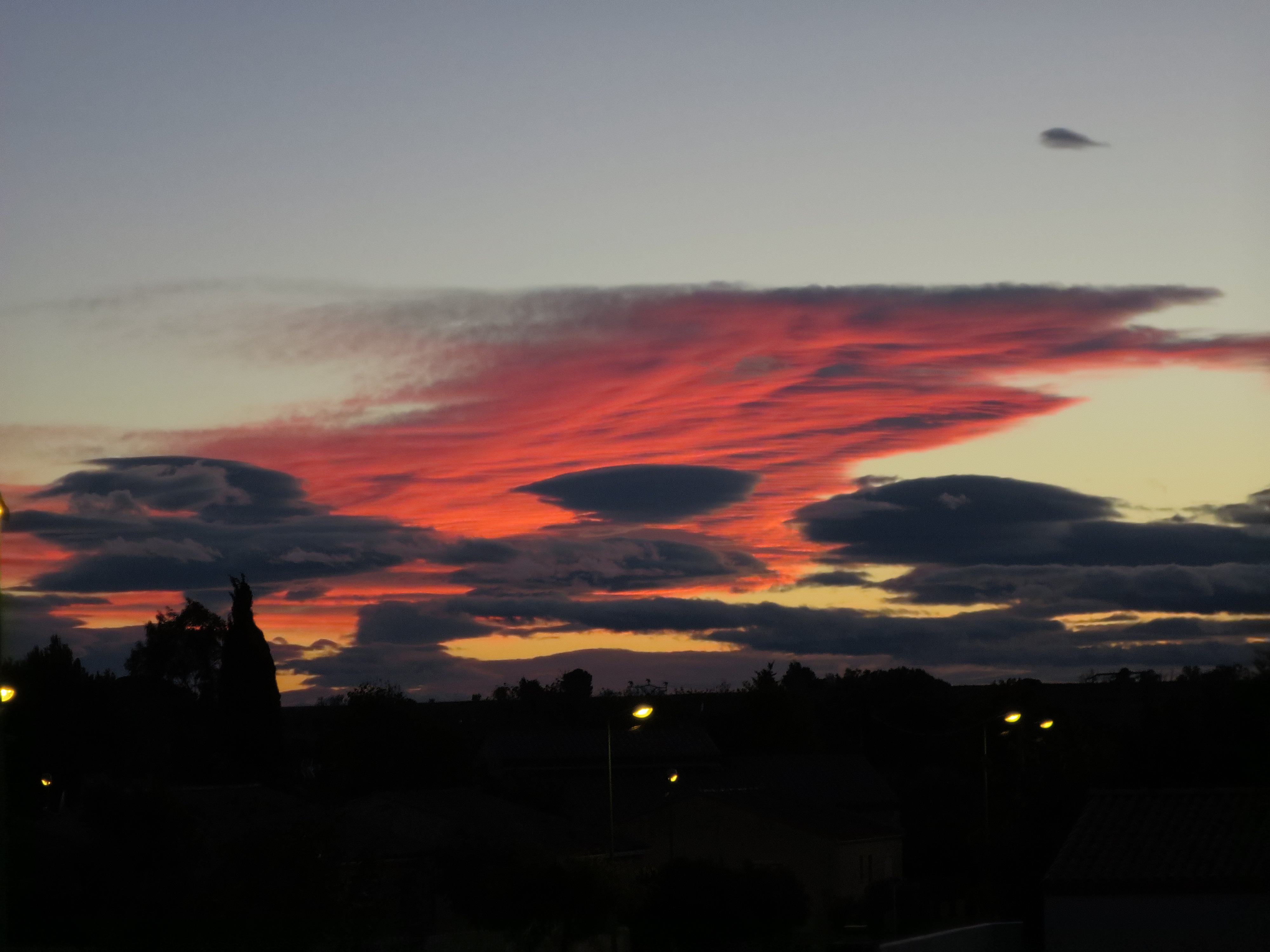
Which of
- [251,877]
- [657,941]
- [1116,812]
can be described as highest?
[1116,812]

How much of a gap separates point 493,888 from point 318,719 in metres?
120

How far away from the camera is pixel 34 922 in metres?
32.8

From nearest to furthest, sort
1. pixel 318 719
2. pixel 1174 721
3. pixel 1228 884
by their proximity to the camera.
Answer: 1. pixel 1228 884
2. pixel 1174 721
3. pixel 318 719

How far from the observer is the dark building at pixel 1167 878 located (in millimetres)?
20578

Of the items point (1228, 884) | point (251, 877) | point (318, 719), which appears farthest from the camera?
point (318, 719)

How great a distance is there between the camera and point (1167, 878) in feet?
71.9

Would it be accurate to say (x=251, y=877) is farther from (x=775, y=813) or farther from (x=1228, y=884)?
(x=775, y=813)

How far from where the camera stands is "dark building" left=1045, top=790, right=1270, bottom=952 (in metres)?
20.6

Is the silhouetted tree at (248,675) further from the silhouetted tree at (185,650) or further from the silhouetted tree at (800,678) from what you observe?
the silhouetted tree at (800,678)

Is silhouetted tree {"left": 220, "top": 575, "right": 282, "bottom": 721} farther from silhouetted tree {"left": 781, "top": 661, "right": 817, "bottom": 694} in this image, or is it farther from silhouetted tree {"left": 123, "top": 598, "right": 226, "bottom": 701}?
silhouetted tree {"left": 781, "top": 661, "right": 817, "bottom": 694}

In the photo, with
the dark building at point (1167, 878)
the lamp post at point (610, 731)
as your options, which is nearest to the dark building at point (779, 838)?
the lamp post at point (610, 731)

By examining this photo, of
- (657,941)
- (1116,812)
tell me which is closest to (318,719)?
(657,941)

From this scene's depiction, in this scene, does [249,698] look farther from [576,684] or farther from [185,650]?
[576,684]

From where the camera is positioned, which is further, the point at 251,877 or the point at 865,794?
the point at 865,794
